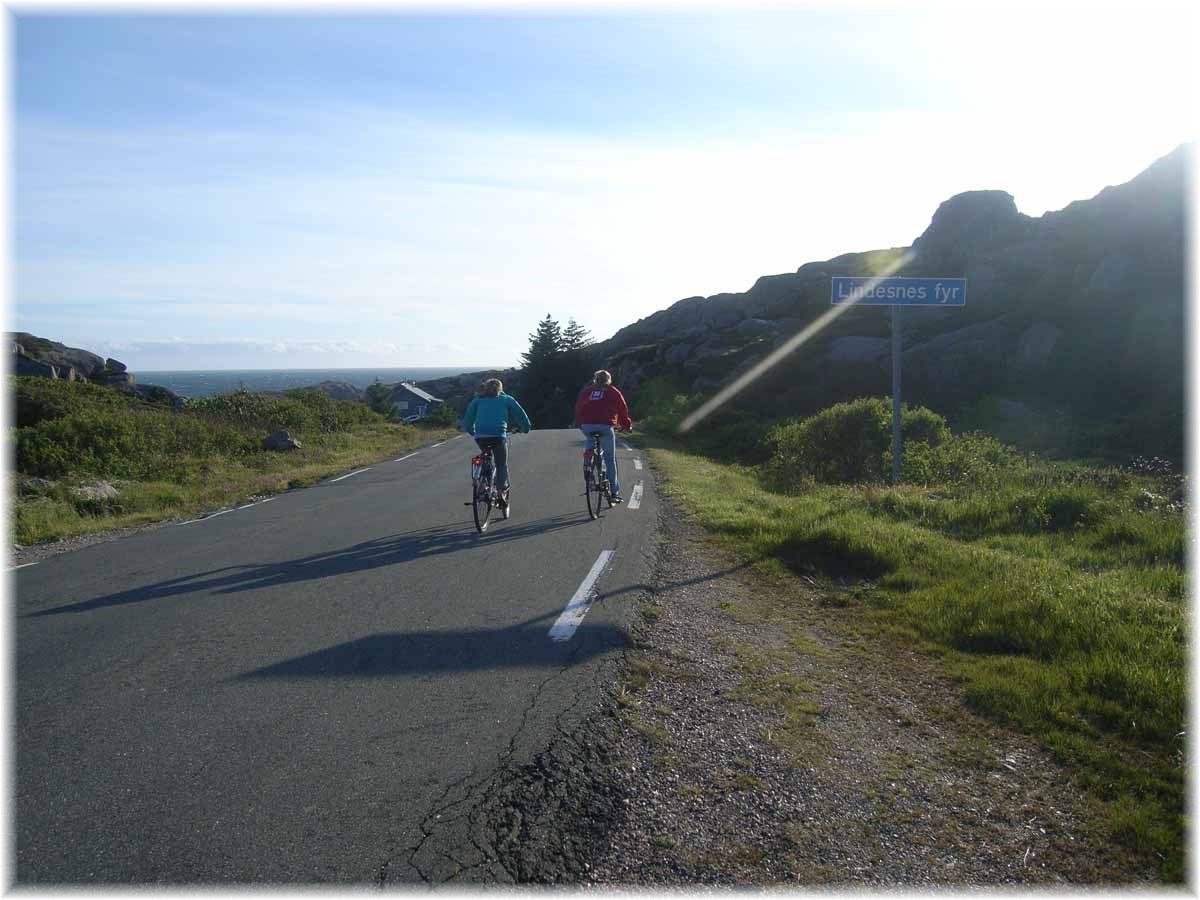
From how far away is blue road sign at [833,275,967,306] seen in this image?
404 inches

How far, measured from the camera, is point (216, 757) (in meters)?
4.01

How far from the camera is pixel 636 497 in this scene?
1320 cm

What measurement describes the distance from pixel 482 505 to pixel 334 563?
2.27 meters

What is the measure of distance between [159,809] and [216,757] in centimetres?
46

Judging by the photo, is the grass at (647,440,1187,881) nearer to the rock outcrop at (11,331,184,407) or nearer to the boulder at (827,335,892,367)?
the boulder at (827,335,892,367)

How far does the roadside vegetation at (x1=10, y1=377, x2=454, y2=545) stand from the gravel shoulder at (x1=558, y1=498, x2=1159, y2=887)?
9.34 m

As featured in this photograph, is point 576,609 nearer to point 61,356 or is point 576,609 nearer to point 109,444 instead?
point 109,444

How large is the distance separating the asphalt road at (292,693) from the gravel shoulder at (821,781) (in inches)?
19.0

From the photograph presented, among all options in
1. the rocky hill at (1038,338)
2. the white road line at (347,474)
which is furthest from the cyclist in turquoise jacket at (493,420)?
the rocky hill at (1038,338)

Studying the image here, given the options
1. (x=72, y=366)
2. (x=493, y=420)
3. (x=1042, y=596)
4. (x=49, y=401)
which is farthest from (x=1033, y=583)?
(x=72, y=366)

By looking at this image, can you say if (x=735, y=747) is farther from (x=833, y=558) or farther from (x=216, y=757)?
(x=833, y=558)

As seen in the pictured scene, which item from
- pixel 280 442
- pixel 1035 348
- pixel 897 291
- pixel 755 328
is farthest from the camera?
pixel 755 328

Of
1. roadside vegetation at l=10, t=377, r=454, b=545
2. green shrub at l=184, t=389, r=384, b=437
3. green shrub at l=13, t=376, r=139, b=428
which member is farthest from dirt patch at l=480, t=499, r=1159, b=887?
green shrub at l=184, t=389, r=384, b=437

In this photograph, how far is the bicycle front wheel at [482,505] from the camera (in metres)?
10.0
